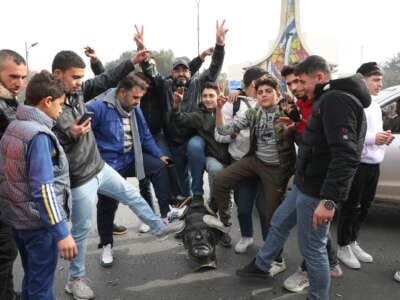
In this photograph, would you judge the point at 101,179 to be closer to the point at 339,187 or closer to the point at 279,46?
the point at 339,187

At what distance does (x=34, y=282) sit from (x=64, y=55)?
1.58 metres

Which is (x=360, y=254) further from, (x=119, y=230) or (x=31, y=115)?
(x=31, y=115)

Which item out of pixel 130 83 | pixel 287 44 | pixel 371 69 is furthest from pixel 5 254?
pixel 287 44

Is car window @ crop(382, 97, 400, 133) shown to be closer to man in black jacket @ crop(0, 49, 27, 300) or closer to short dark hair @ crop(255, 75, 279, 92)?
short dark hair @ crop(255, 75, 279, 92)

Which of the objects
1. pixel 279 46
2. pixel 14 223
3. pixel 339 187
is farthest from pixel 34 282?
pixel 279 46

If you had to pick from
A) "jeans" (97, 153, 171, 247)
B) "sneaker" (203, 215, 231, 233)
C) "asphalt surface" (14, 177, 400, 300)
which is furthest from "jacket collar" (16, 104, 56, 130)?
"sneaker" (203, 215, 231, 233)

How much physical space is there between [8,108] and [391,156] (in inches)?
148

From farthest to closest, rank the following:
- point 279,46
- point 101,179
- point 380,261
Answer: point 279,46
point 380,261
point 101,179

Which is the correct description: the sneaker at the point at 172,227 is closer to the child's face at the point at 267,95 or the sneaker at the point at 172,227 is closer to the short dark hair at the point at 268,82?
the child's face at the point at 267,95

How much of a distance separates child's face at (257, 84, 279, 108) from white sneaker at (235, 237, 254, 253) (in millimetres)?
1397

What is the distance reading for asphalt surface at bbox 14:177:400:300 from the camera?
2877mm

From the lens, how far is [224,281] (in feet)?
10.0

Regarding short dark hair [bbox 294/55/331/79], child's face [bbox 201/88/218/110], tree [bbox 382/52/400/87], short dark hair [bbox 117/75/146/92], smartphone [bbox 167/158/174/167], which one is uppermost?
short dark hair [bbox 294/55/331/79]

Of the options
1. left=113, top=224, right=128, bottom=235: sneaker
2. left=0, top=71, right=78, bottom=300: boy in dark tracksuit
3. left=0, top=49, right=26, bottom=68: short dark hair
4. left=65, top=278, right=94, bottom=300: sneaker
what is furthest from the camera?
left=113, top=224, right=128, bottom=235: sneaker
